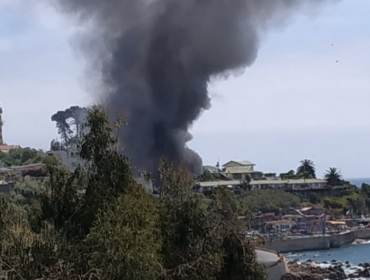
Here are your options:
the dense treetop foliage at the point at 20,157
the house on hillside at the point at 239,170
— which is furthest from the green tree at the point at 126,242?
the house on hillside at the point at 239,170

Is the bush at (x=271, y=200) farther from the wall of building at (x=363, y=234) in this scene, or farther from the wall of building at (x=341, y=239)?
the wall of building at (x=341, y=239)

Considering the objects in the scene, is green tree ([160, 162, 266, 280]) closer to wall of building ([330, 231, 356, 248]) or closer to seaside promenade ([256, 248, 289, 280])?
seaside promenade ([256, 248, 289, 280])

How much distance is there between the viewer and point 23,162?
63.1 m

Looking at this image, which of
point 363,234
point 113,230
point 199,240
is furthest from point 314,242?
point 113,230

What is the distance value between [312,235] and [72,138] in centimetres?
3508

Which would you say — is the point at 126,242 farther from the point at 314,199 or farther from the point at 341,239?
the point at 314,199

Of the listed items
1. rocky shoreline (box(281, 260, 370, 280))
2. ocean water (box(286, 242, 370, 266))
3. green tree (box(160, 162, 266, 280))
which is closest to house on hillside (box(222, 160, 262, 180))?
ocean water (box(286, 242, 370, 266))

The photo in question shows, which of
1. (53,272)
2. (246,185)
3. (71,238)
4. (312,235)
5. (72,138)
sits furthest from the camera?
A: (72,138)

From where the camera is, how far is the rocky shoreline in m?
40.0

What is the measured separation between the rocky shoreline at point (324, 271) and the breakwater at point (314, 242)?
29.9ft

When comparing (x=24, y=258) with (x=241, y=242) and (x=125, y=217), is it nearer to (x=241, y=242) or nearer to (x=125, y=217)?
(x=125, y=217)

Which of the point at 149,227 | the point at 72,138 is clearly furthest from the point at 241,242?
the point at 72,138

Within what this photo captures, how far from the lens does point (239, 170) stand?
277 feet

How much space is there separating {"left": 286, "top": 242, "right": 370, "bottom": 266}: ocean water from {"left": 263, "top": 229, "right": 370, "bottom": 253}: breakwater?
78 cm
